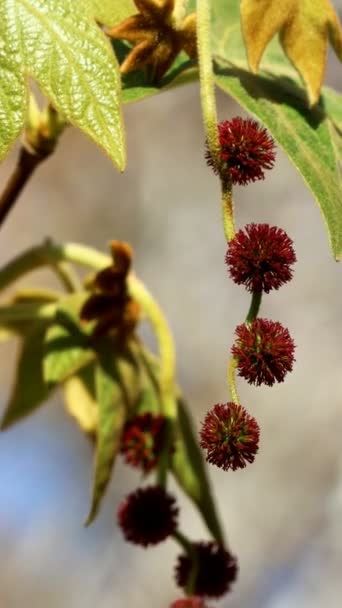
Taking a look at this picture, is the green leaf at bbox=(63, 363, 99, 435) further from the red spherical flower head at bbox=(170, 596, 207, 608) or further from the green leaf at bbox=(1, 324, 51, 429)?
the red spherical flower head at bbox=(170, 596, 207, 608)

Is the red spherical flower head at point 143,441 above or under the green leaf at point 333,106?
under

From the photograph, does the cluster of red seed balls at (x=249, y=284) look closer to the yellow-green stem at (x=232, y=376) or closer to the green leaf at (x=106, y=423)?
the yellow-green stem at (x=232, y=376)

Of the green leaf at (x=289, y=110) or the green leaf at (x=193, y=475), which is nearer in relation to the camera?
the green leaf at (x=289, y=110)

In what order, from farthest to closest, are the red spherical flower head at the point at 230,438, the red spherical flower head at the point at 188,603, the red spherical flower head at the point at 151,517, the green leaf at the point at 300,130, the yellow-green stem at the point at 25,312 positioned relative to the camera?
1. the yellow-green stem at the point at 25,312
2. the red spherical flower head at the point at 151,517
3. the red spherical flower head at the point at 188,603
4. the green leaf at the point at 300,130
5. the red spherical flower head at the point at 230,438

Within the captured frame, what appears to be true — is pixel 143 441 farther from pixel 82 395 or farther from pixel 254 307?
pixel 254 307

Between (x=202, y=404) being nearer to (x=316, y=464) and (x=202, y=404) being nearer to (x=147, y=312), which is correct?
(x=316, y=464)

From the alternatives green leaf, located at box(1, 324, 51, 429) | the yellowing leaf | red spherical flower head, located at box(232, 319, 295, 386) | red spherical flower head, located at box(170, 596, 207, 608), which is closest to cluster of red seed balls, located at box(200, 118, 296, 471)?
red spherical flower head, located at box(232, 319, 295, 386)

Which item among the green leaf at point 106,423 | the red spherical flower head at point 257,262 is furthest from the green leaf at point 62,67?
the green leaf at point 106,423
